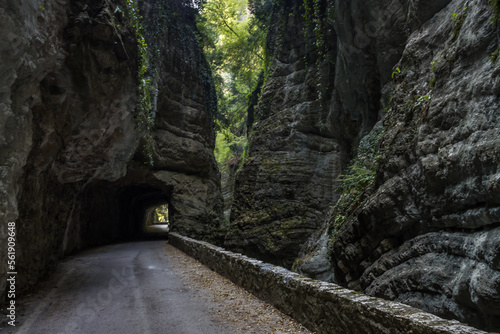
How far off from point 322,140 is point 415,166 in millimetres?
10297

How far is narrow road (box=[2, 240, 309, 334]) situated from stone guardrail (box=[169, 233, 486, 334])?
214 mm

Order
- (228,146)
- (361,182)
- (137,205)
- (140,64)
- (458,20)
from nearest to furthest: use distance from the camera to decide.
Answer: (458,20), (361,182), (140,64), (137,205), (228,146)

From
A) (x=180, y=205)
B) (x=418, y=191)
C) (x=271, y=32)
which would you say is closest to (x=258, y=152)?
(x=180, y=205)

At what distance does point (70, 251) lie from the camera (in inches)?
520

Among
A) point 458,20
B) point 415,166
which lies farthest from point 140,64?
point 458,20

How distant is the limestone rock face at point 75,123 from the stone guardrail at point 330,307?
13.9 feet

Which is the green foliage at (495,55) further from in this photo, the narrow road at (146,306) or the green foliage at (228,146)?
the green foliage at (228,146)

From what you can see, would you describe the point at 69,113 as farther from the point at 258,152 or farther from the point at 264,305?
the point at 258,152

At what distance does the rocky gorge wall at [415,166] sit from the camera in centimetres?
441

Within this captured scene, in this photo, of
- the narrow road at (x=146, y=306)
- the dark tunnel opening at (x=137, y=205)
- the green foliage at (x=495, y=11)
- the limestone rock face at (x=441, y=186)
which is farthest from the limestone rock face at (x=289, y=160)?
the green foliage at (x=495, y=11)

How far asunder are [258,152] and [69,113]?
1073cm

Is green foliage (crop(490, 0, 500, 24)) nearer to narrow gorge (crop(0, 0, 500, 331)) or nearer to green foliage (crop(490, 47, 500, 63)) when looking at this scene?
narrow gorge (crop(0, 0, 500, 331))

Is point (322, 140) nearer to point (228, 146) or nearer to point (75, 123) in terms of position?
point (75, 123)

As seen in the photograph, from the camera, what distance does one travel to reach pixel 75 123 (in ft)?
27.1
